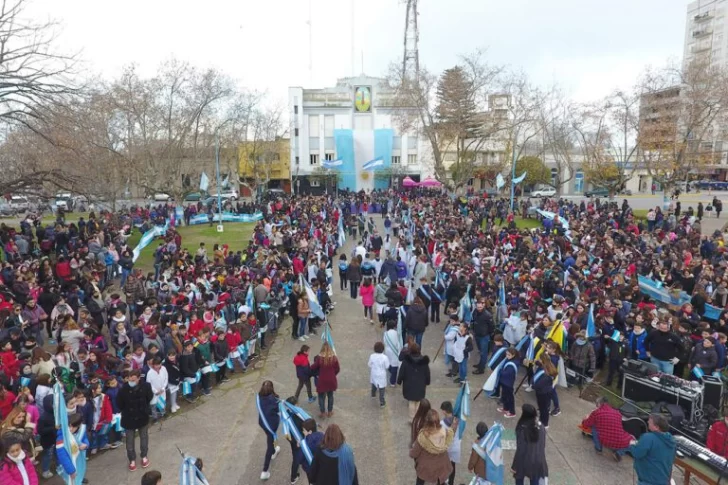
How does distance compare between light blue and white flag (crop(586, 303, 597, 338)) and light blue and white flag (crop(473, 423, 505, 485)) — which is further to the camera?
light blue and white flag (crop(586, 303, 597, 338))

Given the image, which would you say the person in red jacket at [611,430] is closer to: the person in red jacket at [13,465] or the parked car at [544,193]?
the person in red jacket at [13,465]

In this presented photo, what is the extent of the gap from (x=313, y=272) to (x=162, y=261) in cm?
598

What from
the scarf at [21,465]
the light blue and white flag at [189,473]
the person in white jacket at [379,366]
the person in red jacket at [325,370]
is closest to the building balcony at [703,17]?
the person in white jacket at [379,366]

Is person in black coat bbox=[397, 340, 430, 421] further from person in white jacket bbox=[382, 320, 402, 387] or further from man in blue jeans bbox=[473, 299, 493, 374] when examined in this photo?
man in blue jeans bbox=[473, 299, 493, 374]

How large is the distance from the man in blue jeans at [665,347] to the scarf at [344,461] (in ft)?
20.4

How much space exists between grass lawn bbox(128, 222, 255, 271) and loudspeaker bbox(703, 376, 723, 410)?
1773 centimetres

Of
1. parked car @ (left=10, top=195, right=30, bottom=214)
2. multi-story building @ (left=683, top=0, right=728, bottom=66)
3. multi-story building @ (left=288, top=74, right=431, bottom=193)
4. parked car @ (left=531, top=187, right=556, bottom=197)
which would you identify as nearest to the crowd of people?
parked car @ (left=10, top=195, right=30, bottom=214)

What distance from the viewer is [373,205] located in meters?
34.7

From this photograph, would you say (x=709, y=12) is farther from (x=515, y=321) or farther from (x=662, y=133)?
(x=515, y=321)

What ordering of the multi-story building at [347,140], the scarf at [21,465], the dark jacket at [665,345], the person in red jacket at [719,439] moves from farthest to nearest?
the multi-story building at [347,140] → the dark jacket at [665,345] → the person in red jacket at [719,439] → the scarf at [21,465]

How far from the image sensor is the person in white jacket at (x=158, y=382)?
712 cm

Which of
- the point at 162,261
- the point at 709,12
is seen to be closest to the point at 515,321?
the point at 162,261

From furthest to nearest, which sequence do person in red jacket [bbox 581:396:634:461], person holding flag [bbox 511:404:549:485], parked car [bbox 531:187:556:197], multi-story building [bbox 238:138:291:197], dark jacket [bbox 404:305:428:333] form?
parked car [bbox 531:187:556:197]
multi-story building [bbox 238:138:291:197]
dark jacket [bbox 404:305:428:333]
person in red jacket [bbox 581:396:634:461]
person holding flag [bbox 511:404:549:485]

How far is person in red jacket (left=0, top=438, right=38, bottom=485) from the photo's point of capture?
4.78 meters
